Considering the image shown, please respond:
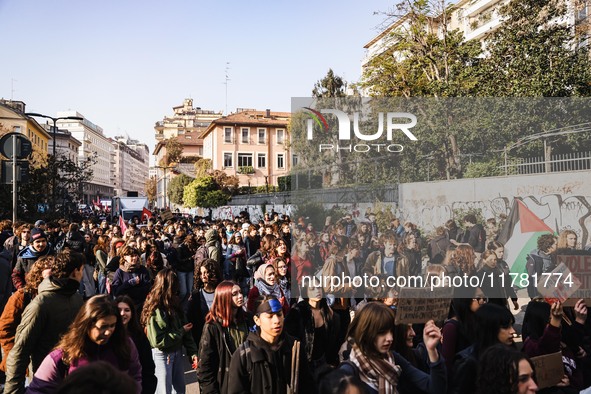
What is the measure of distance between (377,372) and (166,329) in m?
2.47

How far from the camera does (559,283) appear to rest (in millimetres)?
6094

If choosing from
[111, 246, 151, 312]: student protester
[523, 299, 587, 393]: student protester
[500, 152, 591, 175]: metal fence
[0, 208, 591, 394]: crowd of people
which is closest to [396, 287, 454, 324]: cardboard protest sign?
[0, 208, 591, 394]: crowd of people

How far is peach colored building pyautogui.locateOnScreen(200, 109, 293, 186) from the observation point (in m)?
64.8

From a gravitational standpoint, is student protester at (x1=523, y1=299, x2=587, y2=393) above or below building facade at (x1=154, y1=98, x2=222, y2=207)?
below

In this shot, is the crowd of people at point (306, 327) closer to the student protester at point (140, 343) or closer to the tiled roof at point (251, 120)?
the student protester at point (140, 343)

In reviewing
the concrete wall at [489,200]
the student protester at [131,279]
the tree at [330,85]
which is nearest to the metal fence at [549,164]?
the concrete wall at [489,200]

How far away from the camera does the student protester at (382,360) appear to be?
356 cm

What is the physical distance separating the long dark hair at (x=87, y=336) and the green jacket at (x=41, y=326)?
2.31 feet

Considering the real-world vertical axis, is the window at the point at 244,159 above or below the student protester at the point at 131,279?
above

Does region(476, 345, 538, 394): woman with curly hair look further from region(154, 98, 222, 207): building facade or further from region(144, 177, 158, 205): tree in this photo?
region(144, 177, 158, 205): tree

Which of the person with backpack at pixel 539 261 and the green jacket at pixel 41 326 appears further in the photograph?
the person with backpack at pixel 539 261

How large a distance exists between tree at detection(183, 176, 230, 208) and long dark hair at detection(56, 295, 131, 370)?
130 feet

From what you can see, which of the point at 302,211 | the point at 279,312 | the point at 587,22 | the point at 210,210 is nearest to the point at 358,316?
the point at 279,312

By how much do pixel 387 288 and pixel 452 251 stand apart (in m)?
0.96
